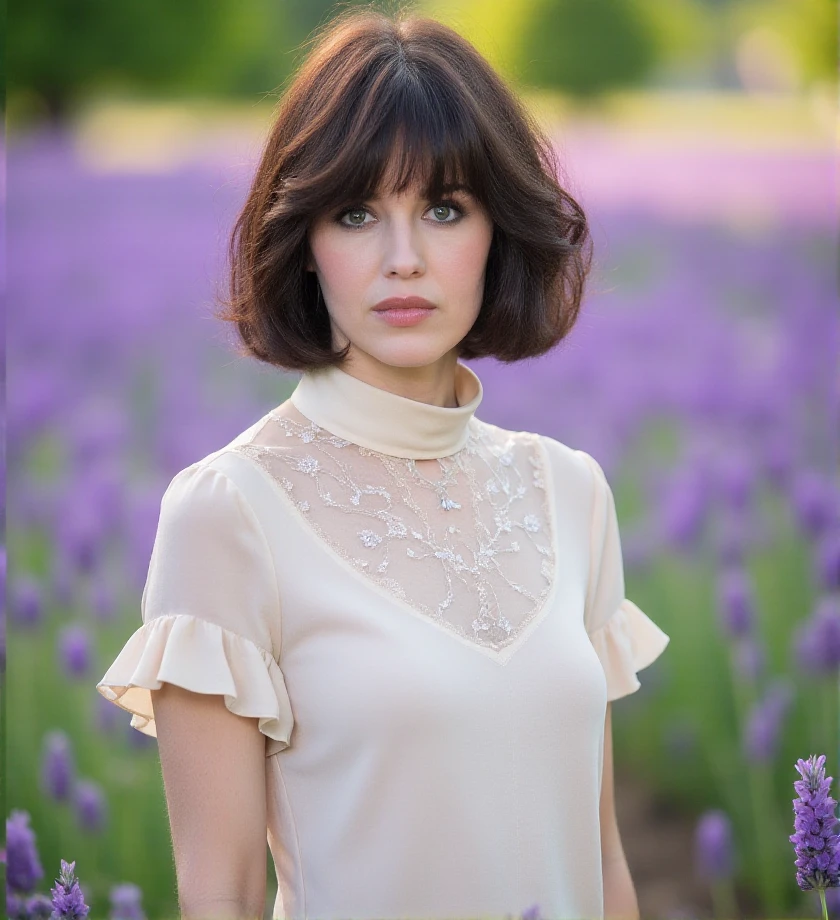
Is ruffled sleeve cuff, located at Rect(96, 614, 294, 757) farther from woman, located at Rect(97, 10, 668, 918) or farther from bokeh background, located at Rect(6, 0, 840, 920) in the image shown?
bokeh background, located at Rect(6, 0, 840, 920)

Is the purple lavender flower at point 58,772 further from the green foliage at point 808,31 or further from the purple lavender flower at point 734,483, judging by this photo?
the green foliage at point 808,31

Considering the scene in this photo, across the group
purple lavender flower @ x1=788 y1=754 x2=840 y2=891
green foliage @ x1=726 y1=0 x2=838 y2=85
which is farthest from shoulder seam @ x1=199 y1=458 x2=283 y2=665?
green foliage @ x1=726 y1=0 x2=838 y2=85

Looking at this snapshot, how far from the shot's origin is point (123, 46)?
1519cm

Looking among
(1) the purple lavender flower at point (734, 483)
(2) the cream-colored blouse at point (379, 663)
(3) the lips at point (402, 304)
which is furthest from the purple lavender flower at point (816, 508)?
(3) the lips at point (402, 304)

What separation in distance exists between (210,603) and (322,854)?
31cm

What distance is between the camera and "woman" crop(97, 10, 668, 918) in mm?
1345

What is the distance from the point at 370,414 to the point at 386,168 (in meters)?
0.29

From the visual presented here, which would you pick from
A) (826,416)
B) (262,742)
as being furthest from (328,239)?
(826,416)

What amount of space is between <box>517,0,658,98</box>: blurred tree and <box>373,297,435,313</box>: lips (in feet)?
55.4

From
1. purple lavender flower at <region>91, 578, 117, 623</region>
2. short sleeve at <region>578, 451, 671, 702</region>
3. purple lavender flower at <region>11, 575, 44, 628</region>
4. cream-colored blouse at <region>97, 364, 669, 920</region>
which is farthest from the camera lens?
purple lavender flower at <region>91, 578, 117, 623</region>

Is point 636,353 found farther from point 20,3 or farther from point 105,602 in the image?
point 20,3

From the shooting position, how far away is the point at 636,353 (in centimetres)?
529

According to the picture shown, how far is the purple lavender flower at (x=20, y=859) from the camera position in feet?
4.61

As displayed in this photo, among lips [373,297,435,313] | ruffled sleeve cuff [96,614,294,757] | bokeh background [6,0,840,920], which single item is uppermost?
lips [373,297,435,313]
